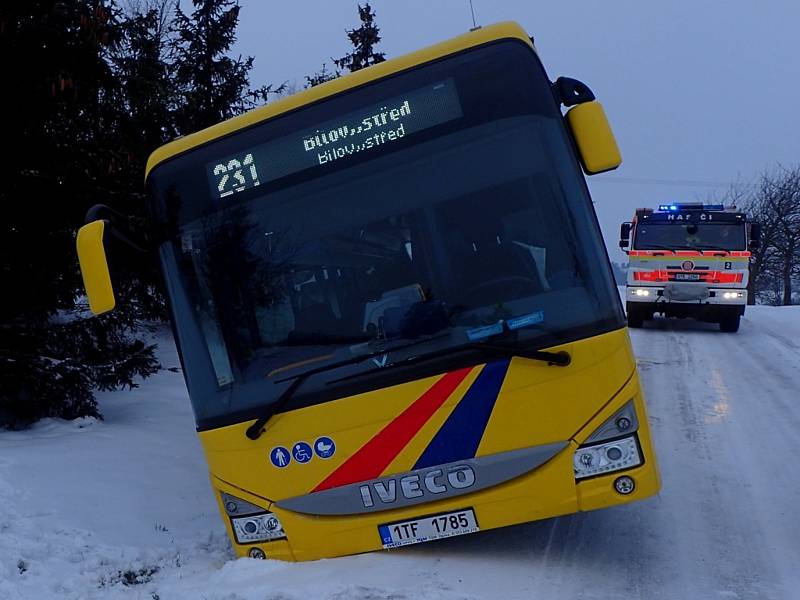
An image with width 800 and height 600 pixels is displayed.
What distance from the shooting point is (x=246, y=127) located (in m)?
4.56

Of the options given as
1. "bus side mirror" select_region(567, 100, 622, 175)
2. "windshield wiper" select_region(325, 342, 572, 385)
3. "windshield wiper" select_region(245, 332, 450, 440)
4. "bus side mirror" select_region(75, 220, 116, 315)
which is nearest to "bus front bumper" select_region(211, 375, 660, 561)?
"windshield wiper" select_region(325, 342, 572, 385)

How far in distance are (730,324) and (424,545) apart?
13.7m

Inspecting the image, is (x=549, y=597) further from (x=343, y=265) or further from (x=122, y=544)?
(x=122, y=544)

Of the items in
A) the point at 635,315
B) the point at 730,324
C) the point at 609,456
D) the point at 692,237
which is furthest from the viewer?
the point at 635,315

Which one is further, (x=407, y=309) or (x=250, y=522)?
(x=250, y=522)

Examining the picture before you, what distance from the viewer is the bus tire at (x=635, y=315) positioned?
16.9m

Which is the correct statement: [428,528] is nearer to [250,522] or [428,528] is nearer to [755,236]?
[250,522]

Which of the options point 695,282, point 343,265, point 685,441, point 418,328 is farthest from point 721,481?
point 695,282

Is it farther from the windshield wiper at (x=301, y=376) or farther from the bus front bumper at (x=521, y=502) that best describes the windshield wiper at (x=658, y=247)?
the windshield wiper at (x=301, y=376)

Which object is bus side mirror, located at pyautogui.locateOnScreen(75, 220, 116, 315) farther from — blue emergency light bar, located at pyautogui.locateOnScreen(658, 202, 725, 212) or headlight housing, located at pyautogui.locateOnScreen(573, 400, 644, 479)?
blue emergency light bar, located at pyautogui.locateOnScreen(658, 202, 725, 212)

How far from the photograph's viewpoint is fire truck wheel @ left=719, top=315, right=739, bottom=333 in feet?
53.2

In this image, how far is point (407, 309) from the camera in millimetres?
4141

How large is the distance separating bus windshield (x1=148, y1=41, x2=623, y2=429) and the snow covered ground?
1019 mm

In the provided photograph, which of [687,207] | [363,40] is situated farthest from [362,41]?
[687,207]
